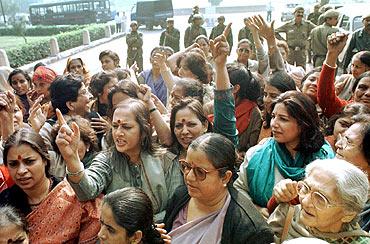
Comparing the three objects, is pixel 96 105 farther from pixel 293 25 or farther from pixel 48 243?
pixel 293 25

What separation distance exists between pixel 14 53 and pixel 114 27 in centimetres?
1387

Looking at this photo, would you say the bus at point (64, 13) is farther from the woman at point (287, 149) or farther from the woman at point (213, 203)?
the woman at point (213, 203)

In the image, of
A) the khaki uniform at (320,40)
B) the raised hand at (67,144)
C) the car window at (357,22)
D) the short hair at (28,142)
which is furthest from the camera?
the car window at (357,22)

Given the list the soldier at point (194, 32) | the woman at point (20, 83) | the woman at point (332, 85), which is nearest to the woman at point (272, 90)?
the woman at point (332, 85)

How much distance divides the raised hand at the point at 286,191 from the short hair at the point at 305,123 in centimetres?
62

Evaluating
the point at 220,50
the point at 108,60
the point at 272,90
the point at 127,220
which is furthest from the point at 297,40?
the point at 127,220

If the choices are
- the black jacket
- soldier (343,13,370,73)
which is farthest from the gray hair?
soldier (343,13,370,73)

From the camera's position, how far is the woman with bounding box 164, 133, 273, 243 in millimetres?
2158

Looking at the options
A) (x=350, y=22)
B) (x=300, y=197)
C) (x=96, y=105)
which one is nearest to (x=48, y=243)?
(x=300, y=197)

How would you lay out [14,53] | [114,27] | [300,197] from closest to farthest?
[300,197], [14,53], [114,27]

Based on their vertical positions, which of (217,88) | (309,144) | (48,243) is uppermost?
(217,88)

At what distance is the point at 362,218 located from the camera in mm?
2271

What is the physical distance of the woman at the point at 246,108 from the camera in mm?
3453

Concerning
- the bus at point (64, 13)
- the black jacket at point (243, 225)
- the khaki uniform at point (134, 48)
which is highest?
the black jacket at point (243, 225)
